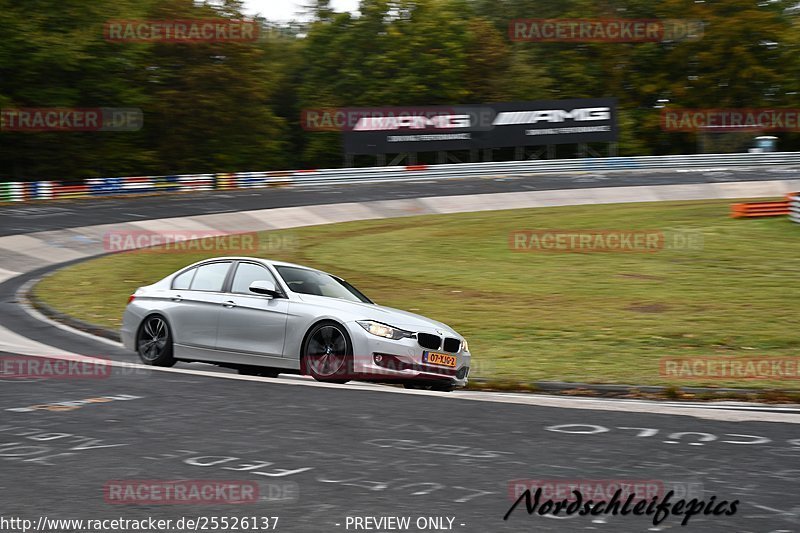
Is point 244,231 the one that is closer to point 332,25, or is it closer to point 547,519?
point 547,519

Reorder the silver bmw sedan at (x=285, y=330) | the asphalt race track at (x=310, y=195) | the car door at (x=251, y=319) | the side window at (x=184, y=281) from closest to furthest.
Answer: the silver bmw sedan at (x=285, y=330) → the car door at (x=251, y=319) → the side window at (x=184, y=281) → the asphalt race track at (x=310, y=195)

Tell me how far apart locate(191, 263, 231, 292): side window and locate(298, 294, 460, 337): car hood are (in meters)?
1.23

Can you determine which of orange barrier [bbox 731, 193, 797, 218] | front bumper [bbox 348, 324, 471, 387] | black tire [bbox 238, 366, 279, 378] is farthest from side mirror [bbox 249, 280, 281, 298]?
orange barrier [bbox 731, 193, 797, 218]

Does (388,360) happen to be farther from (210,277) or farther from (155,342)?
(155,342)

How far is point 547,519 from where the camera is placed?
5234 mm

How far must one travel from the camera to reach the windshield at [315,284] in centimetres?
1087

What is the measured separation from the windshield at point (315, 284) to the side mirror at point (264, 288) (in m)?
0.20

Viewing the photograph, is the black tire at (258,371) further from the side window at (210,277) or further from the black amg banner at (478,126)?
the black amg banner at (478,126)

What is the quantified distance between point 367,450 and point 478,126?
47.6m

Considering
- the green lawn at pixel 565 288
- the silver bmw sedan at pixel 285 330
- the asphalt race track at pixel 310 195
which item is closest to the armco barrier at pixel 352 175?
the asphalt race track at pixel 310 195

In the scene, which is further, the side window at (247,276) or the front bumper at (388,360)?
the side window at (247,276)

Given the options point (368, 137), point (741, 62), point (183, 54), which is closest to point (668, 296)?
point (368, 137)

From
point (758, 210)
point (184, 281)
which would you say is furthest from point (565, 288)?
point (758, 210)

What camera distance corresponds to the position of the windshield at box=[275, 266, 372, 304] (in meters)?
10.9
